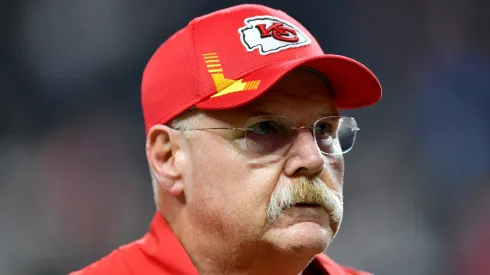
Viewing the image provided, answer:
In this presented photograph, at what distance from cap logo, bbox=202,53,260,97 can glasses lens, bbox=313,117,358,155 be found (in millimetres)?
171

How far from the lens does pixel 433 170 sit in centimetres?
287

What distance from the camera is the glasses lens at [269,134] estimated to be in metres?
1.48

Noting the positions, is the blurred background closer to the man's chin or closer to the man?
the man

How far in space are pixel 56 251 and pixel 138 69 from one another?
0.75 meters

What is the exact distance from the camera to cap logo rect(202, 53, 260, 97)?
1478 millimetres

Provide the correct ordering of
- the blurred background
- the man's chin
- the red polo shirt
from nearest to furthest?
the man's chin → the red polo shirt → the blurred background

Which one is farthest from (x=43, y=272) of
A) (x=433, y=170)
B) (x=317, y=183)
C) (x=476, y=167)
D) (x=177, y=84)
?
(x=476, y=167)

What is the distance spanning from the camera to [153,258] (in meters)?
1.58

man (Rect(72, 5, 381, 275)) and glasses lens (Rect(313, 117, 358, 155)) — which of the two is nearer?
man (Rect(72, 5, 381, 275))

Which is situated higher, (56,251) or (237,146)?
(237,146)

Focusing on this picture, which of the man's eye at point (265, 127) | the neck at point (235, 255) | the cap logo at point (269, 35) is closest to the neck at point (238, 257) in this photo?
the neck at point (235, 255)

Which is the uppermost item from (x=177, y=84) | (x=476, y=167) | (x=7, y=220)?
(x=177, y=84)

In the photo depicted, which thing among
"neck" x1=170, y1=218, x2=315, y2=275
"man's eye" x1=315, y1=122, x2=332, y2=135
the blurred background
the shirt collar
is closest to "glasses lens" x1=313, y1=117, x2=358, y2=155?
"man's eye" x1=315, y1=122, x2=332, y2=135

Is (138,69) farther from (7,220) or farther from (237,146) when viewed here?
(237,146)
